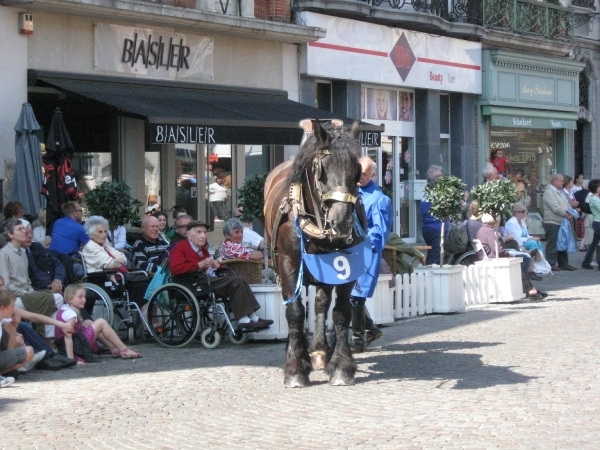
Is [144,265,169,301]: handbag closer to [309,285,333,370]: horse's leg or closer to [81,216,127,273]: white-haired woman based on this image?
[81,216,127,273]: white-haired woman

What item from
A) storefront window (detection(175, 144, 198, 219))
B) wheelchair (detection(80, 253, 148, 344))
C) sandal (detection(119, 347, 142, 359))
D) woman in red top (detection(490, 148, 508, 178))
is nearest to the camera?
sandal (detection(119, 347, 142, 359))

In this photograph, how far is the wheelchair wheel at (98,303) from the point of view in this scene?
11.7 m

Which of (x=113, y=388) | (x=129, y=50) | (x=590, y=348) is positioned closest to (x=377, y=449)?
(x=113, y=388)

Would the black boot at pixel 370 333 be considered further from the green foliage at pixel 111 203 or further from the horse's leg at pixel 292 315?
the green foliage at pixel 111 203

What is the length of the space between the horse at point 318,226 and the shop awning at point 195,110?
6015 millimetres

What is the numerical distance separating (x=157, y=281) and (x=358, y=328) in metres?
2.54

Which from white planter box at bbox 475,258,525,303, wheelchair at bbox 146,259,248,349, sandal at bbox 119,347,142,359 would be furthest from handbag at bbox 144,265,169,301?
white planter box at bbox 475,258,525,303

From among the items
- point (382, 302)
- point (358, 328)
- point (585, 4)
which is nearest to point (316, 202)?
point (358, 328)

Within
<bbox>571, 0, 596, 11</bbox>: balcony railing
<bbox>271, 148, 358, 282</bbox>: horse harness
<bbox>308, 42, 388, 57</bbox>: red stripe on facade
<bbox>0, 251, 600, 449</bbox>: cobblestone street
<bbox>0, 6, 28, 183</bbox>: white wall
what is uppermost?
<bbox>571, 0, 596, 11</bbox>: balcony railing

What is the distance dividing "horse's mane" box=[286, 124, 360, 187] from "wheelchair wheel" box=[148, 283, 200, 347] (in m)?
3.01

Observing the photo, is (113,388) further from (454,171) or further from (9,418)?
(454,171)

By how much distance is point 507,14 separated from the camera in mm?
26328

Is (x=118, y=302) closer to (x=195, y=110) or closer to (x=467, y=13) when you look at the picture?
(x=195, y=110)

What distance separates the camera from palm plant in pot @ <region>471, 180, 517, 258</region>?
16109 mm
